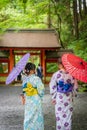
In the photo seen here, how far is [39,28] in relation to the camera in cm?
2619

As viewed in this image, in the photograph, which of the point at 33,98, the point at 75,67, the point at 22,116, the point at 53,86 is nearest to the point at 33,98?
the point at 33,98

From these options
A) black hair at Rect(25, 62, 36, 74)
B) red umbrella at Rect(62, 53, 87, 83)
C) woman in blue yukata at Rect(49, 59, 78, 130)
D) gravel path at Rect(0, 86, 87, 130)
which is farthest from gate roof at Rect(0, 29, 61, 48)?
black hair at Rect(25, 62, 36, 74)

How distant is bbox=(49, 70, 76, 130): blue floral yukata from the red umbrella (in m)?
0.35

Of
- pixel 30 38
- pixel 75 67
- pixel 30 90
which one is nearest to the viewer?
pixel 75 67

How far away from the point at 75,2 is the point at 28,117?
18307mm

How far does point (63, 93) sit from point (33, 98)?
62 centimetres

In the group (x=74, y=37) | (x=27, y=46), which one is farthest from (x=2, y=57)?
(x=74, y=37)

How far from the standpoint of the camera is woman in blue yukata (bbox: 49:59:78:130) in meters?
6.70

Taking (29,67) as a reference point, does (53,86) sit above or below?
below

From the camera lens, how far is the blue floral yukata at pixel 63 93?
22.0ft

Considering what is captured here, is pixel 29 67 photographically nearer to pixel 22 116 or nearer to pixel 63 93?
pixel 63 93

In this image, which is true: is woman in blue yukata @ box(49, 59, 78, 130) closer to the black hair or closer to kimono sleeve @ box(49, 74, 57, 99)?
kimono sleeve @ box(49, 74, 57, 99)

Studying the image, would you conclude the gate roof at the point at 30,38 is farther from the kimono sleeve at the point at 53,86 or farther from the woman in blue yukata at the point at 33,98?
the woman in blue yukata at the point at 33,98

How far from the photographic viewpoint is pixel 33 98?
6.52 metres
